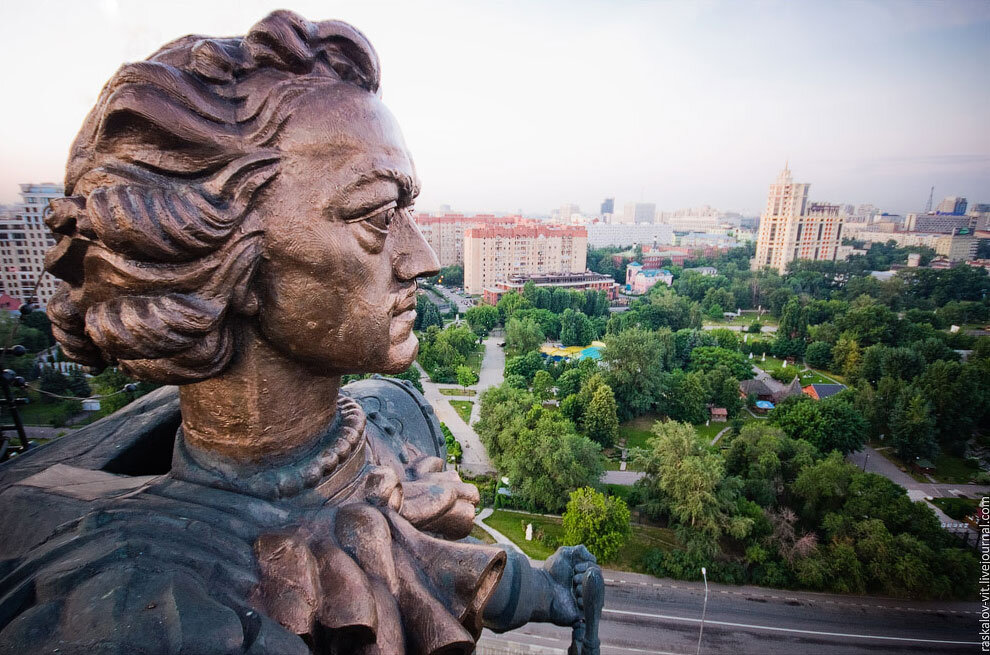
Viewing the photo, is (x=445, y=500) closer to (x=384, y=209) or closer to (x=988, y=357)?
(x=384, y=209)

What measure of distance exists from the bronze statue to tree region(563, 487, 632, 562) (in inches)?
534

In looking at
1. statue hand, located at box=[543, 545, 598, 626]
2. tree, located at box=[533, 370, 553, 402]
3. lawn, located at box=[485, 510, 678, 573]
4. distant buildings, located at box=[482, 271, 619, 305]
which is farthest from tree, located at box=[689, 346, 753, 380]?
statue hand, located at box=[543, 545, 598, 626]

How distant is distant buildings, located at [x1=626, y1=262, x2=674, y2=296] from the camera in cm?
5941

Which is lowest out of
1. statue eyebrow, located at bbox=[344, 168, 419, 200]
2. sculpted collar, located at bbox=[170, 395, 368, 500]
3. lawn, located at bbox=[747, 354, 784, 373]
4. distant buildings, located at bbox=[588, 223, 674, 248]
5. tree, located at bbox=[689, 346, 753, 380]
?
lawn, located at bbox=[747, 354, 784, 373]

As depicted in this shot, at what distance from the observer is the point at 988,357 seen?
91.4ft

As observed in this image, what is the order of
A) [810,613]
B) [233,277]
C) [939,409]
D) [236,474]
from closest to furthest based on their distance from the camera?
1. [233,277]
2. [236,474]
3. [810,613]
4. [939,409]

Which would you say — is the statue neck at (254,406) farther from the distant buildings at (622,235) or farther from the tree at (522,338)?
the distant buildings at (622,235)

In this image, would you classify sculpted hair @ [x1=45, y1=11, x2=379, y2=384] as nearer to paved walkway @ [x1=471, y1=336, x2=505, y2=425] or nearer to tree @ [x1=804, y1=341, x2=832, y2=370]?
paved walkway @ [x1=471, y1=336, x2=505, y2=425]

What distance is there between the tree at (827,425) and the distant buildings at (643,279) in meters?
37.1

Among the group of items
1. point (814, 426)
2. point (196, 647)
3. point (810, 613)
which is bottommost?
point (810, 613)

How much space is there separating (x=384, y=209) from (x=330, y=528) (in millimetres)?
1187

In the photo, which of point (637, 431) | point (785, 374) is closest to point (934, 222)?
point (785, 374)

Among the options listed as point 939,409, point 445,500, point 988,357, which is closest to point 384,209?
point 445,500

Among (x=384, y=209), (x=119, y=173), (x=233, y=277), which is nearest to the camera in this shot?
(x=119, y=173)
